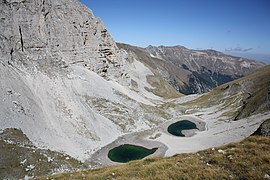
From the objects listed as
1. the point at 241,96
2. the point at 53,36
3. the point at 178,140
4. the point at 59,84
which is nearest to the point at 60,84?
the point at 59,84

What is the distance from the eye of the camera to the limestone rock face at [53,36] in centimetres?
6675

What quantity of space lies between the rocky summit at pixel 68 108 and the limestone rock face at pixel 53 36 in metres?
0.30

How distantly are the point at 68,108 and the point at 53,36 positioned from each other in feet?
101

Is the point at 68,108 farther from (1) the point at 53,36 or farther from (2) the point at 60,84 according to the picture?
(1) the point at 53,36

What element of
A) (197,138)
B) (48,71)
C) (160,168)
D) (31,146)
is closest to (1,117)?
(31,146)

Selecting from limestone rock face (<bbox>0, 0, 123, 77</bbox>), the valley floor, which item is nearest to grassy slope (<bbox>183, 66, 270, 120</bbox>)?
the valley floor

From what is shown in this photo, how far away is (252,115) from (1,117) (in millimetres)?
79276

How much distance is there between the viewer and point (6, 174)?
33.0 m

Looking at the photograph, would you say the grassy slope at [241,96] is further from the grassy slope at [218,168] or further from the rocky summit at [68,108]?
the grassy slope at [218,168]

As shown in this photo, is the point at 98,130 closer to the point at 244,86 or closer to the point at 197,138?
the point at 197,138

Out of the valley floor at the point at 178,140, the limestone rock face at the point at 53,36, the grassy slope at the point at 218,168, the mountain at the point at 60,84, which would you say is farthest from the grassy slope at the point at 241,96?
the grassy slope at the point at 218,168

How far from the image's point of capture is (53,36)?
267 ft

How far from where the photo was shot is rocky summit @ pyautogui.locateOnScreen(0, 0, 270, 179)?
1791 inches

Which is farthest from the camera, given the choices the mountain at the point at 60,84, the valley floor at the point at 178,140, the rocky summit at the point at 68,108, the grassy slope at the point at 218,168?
the valley floor at the point at 178,140
